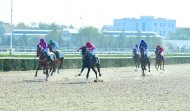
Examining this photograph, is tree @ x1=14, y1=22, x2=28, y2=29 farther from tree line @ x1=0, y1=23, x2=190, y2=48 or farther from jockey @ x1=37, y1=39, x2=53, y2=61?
jockey @ x1=37, y1=39, x2=53, y2=61

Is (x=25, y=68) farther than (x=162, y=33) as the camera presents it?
No

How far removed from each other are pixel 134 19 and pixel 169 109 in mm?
160450

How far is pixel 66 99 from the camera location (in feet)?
48.3

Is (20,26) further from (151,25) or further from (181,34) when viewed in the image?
(151,25)

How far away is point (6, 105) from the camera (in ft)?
42.1

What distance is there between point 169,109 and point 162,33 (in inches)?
6364

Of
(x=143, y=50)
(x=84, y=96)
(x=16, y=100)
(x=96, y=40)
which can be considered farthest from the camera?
(x=96, y=40)

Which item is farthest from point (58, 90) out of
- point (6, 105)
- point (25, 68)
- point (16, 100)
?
point (25, 68)

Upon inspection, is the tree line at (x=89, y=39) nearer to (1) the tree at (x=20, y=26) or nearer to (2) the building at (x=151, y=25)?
(1) the tree at (x=20, y=26)

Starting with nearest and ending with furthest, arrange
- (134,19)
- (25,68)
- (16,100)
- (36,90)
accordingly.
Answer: (16,100), (36,90), (25,68), (134,19)

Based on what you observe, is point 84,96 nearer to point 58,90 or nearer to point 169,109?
point 58,90

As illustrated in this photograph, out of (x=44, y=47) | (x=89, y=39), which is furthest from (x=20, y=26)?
(x=44, y=47)

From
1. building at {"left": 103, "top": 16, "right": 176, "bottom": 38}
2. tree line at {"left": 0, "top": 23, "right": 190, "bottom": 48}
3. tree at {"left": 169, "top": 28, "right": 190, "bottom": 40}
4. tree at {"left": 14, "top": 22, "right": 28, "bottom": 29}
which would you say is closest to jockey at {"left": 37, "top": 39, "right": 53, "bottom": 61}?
tree line at {"left": 0, "top": 23, "right": 190, "bottom": 48}

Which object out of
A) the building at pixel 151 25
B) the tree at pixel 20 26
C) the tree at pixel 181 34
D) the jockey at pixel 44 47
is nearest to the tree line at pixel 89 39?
the tree at pixel 20 26
